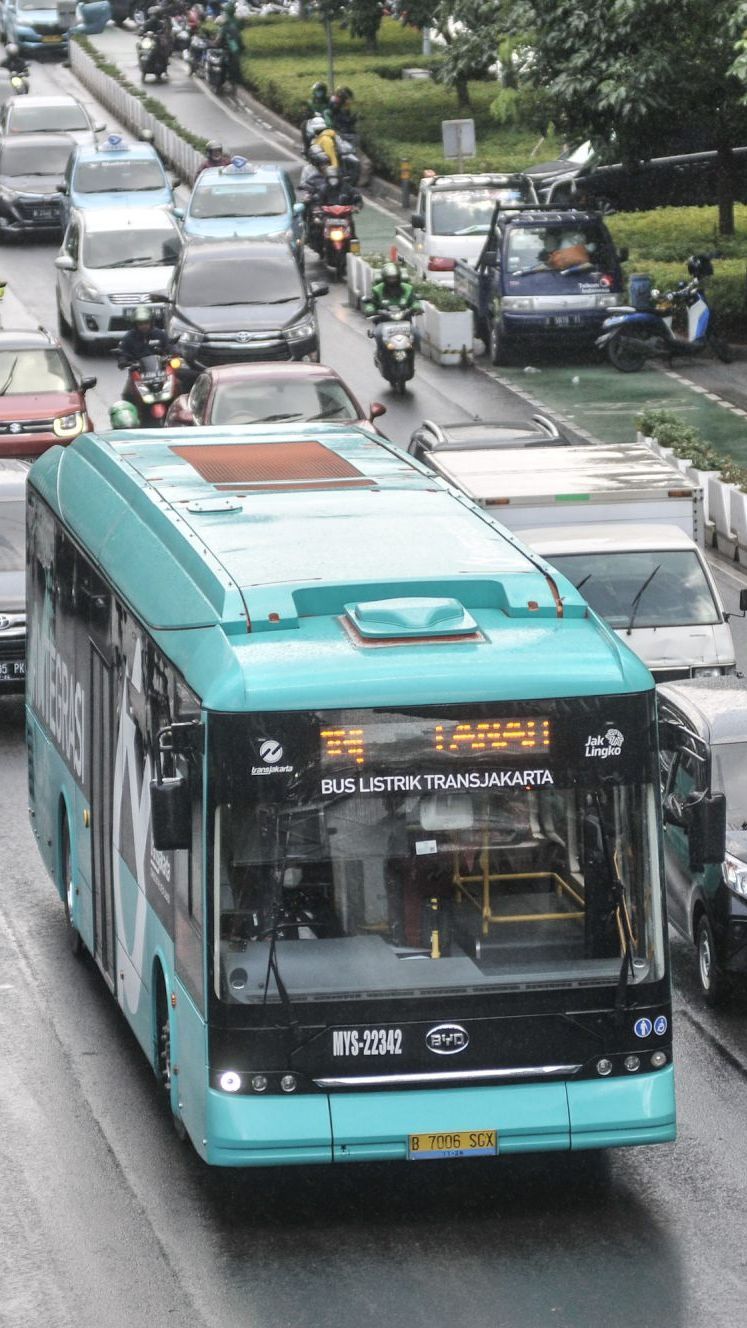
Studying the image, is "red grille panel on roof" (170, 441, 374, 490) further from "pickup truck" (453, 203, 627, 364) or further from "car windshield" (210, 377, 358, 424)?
"pickup truck" (453, 203, 627, 364)

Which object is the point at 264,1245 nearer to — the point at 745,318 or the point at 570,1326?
the point at 570,1326

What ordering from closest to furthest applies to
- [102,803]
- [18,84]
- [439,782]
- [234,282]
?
[439,782] → [102,803] → [234,282] → [18,84]

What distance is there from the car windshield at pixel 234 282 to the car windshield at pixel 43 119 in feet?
55.6

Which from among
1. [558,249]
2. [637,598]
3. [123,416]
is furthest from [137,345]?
[637,598]

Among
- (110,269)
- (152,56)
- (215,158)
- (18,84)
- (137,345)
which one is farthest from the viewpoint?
(152,56)

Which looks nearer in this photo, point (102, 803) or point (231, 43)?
point (102, 803)

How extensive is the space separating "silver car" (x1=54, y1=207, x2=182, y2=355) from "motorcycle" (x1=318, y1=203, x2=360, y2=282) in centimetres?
379

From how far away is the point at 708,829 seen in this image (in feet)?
32.4

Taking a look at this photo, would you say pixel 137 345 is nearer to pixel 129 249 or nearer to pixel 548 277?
pixel 548 277

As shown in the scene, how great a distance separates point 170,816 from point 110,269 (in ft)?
85.0

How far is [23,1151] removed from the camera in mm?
11125

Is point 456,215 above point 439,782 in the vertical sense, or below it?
below

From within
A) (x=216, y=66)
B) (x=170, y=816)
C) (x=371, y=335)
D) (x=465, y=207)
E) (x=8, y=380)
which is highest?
(x=170, y=816)

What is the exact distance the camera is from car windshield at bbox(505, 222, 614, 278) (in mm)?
32969
